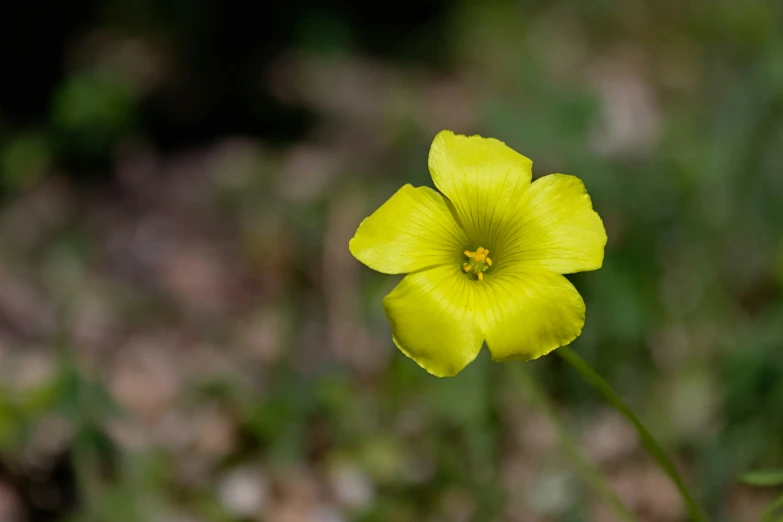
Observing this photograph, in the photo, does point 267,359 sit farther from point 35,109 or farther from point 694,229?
point 35,109

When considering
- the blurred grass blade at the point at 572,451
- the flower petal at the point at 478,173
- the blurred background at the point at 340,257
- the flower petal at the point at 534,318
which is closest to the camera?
the flower petal at the point at 534,318

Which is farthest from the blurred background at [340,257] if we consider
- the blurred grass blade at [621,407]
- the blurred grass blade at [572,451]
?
the blurred grass blade at [621,407]

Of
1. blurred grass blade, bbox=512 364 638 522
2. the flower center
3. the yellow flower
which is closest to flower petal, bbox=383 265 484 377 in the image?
the yellow flower

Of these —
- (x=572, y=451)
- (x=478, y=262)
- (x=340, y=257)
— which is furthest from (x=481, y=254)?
(x=340, y=257)

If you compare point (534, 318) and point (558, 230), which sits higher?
point (558, 230)

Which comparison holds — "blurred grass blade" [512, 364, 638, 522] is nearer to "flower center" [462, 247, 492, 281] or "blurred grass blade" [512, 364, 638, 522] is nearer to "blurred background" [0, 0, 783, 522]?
"blurred background" [0, 0, 783, 522]

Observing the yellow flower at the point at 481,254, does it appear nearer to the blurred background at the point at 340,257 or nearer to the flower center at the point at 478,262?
the flower center at the point at 478,262

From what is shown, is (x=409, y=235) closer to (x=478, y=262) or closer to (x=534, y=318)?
(x=478, y=262)

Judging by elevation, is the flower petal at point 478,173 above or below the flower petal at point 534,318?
above
